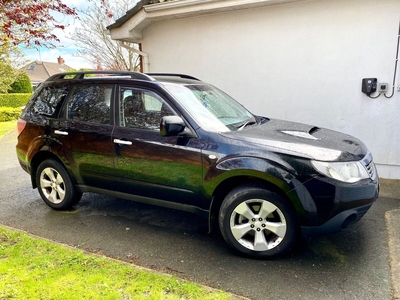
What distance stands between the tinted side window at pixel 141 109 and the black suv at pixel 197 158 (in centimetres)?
1

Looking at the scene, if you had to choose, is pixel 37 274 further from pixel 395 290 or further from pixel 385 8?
pixel 385 8

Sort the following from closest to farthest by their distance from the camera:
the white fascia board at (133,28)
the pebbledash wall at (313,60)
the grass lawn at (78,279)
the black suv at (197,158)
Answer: the grass lawn at (78,279), the black suv at (197,158), the pebbledash wall at (313,60), the white fascia board at (133,28)

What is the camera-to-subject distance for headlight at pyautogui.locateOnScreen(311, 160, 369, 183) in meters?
2.62

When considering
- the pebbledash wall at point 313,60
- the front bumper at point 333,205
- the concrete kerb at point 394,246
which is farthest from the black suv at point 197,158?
the pebbledash wall at point 313,60

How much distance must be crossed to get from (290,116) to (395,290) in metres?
3.88

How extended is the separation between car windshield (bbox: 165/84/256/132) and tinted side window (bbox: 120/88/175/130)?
0.20 m

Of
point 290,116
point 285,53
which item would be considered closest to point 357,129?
point 290,116

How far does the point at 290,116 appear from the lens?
5863mm

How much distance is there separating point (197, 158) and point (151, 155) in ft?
1.85

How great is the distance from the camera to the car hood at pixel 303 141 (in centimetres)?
272

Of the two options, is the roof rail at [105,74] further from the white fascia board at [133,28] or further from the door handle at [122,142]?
the white fascia board at [133,28]

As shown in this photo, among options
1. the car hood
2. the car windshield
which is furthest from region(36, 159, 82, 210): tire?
the car hood

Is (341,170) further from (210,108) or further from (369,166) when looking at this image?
(210,108)

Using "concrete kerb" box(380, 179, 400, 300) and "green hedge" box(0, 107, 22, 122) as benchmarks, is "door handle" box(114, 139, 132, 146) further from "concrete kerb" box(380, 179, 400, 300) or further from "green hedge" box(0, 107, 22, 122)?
"green hedge" box(0, 107, 22, 122)
